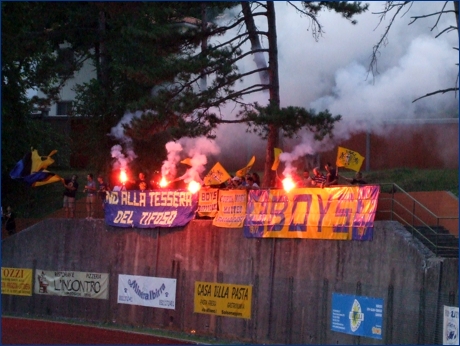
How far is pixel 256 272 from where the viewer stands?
22.3 m

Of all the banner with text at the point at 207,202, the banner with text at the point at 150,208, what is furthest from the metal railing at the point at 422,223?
the banner with text at the point at 150,208

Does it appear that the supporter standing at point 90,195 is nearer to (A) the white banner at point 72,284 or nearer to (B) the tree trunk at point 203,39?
(A) the white banner at point 72,284

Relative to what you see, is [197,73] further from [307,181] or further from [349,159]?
[349,159]

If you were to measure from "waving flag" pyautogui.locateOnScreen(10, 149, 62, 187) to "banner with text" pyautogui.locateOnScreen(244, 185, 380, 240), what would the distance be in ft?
28.8

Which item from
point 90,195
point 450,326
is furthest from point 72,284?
point 450,326

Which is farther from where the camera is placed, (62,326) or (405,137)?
(405,137)

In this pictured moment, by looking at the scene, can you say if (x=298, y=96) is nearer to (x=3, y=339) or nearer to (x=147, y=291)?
(x=147, y=291)

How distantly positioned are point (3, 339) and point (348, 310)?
1055 cm

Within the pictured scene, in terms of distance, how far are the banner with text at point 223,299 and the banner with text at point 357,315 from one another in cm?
336

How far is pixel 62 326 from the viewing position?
26.2 m

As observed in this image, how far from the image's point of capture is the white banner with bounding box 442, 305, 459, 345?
1642 centimetres

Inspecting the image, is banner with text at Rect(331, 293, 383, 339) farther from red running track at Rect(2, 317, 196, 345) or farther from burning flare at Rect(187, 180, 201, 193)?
burning flare at Rect(187, 180, 201, 193)

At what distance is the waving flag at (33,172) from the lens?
27.9m

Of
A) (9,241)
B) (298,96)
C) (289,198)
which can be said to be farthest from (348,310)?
(9,241)
